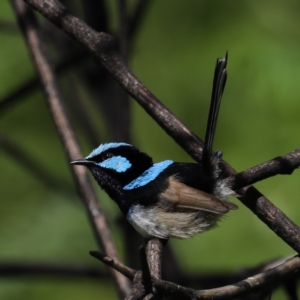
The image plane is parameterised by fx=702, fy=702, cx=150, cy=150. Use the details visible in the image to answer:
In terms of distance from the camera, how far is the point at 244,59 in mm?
4227

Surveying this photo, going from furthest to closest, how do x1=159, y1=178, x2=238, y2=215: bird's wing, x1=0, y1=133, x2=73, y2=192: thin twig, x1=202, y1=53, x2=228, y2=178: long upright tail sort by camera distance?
x1=0, y1=133, x2=73, y2=192: thin twig < x1=159, y1=178, x2=238, y2=215: bird's wing < x1=202, y1=53, x2=228, y2=178: long upright tail

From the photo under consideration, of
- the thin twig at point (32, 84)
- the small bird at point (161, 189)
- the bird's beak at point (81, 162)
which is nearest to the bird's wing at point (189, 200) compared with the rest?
the small bird at point (161, 189)

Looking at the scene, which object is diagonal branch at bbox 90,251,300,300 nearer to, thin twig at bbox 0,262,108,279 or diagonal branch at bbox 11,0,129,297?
diagonal branch at bbox 11,0,129,297

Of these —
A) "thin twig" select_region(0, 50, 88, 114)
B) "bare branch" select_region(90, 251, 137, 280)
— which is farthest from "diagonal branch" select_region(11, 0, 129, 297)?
"bare branch" select_region(90, 251, 137, 280)

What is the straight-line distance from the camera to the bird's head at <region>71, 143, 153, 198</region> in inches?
130

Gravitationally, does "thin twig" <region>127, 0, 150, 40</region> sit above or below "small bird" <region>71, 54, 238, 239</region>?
above

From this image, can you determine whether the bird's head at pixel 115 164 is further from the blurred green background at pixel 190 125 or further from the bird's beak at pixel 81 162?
the blurred green background at pixel 190 125

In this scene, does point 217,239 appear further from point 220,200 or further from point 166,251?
point 220,200

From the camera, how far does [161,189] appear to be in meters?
3.24

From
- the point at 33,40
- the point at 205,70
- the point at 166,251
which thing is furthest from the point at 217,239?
the point at 33,40

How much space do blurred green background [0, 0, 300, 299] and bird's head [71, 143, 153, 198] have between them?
1.72 feet

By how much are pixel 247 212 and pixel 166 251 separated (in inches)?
30.5

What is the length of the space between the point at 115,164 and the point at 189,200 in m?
0.41

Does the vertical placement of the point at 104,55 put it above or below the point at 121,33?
below
